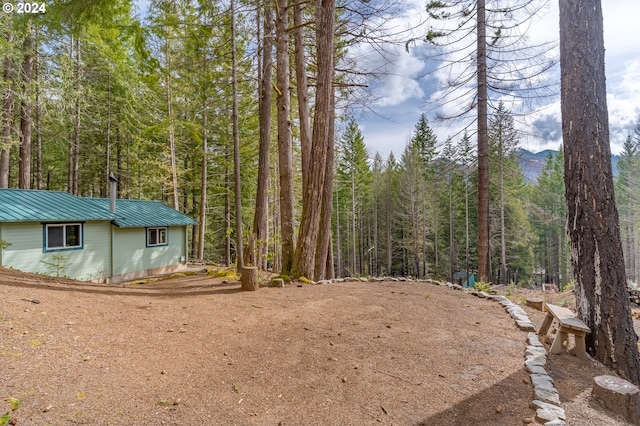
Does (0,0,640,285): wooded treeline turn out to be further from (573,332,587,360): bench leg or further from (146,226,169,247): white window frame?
(573,332,587,360): bench leg

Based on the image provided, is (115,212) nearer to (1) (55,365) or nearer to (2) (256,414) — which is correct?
(1) (55,365)

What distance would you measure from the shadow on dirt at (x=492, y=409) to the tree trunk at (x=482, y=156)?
6.46 meters

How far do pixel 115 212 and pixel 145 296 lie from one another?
802 centimetres

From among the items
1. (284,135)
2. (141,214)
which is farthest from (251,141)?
(284,135)

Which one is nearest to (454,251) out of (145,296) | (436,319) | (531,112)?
(531,112)

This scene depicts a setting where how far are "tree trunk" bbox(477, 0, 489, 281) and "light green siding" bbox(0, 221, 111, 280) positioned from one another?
38.1ft

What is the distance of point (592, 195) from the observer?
12.0ft

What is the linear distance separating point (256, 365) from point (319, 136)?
455 cm

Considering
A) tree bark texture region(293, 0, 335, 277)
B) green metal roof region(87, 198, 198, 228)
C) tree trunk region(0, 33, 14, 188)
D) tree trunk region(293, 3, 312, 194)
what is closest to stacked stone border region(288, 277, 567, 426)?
tree bark texture region(293, 0, 335, 277)

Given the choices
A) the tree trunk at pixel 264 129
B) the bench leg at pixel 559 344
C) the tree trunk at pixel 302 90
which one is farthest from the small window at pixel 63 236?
the bench leg at pixel 559 344

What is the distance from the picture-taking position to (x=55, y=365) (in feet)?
8.16

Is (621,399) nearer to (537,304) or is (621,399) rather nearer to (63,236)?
(537,304)

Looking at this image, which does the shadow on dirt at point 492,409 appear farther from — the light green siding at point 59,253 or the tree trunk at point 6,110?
the tree trunk at point 6,110

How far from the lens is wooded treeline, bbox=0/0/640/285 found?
7099 millimetres
